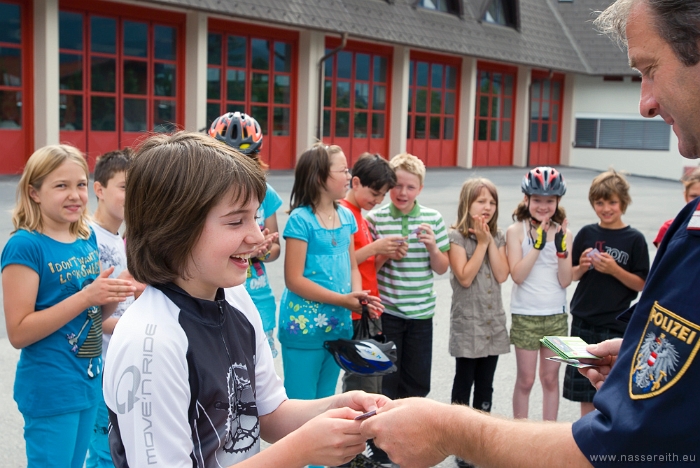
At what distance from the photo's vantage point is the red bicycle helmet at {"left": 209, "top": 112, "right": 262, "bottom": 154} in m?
4.84

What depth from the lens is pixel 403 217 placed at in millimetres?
5789

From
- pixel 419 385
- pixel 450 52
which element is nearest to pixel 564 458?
pixel 419 385

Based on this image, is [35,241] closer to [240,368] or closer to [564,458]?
[240,368]

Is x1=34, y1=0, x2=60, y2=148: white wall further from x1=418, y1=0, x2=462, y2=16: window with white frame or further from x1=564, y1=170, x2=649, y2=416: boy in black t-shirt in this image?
x1=564, y1=170, x2=649, y2=416: boy in black t-shirt

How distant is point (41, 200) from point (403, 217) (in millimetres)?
2703

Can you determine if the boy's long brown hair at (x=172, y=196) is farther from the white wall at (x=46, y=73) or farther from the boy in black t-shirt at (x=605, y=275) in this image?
the white wall at (x=46, y=73)

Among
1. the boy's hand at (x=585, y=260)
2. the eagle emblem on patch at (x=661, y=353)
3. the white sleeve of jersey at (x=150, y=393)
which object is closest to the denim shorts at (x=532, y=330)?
the boy's hand at (x=585, y=260)

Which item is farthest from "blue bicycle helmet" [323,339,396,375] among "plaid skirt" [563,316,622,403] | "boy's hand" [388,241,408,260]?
"plaid skirt" [563,316,622,403]

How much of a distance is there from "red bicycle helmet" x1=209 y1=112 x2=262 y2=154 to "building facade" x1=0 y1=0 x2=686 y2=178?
930 cm

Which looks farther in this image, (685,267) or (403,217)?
(403,217)

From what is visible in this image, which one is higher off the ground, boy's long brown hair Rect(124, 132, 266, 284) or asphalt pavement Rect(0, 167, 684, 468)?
boy's long brown hair Rect(124, 132, 266, 284)

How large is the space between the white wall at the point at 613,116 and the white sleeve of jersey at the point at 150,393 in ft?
115

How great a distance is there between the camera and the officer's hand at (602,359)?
2.68 m

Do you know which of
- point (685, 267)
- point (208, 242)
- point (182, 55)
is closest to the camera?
point (685, 267)
